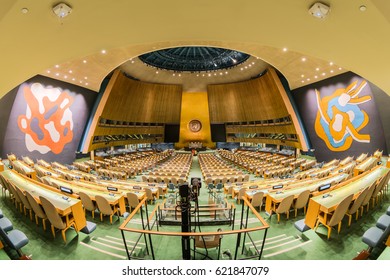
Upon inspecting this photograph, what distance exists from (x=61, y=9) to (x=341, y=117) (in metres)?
18.2

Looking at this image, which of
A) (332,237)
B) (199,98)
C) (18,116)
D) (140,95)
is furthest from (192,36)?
(199,98)

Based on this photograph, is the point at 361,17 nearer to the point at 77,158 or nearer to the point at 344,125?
the point at 344,125

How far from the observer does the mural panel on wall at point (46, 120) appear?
13195 mm

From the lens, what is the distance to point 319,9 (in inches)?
85.3

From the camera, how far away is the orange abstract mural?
13.9m

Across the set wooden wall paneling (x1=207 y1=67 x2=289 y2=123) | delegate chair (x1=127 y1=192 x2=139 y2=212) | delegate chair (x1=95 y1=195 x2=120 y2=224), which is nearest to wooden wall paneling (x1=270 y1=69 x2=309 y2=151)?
wooden wall paneling (x1=207 y1=67 x2=289 y2=123)

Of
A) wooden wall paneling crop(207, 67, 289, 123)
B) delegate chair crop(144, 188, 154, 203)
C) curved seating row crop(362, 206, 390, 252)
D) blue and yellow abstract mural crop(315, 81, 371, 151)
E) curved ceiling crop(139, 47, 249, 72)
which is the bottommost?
delegate chair crop(144, 188, 154, 203)

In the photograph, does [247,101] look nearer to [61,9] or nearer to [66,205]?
[66,205]

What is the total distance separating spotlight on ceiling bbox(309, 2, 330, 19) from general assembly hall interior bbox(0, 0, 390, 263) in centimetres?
2

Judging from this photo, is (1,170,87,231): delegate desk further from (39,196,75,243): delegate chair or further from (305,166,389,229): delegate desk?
(305,166,389,229): delegate desk

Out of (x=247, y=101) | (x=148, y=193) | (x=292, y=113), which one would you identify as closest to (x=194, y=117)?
(x=247, y=101)

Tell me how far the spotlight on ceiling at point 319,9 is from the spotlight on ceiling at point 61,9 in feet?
9.37

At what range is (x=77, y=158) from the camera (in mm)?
18219

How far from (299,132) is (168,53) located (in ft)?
55.5
